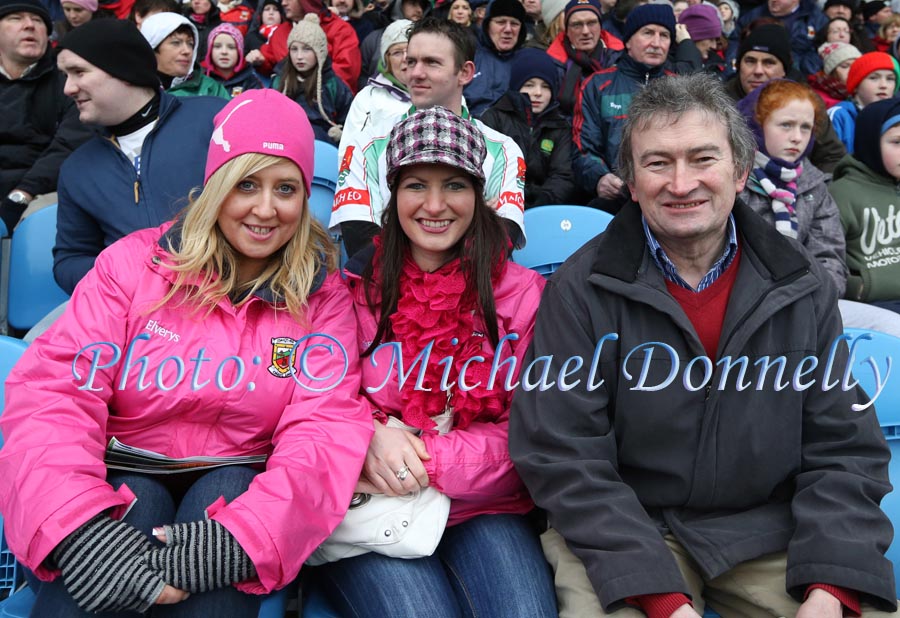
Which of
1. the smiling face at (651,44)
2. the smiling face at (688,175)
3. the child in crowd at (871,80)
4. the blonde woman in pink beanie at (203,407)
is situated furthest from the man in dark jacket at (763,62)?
the blonde woman in pink beanie at (203,407)

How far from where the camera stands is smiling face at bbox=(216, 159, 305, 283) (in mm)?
1974

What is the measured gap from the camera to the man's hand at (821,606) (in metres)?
1.63

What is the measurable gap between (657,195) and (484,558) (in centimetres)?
99

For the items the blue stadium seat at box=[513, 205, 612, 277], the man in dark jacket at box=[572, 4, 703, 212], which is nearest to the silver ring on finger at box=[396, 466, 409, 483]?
the blue stadium seat at box=[513, 205, 612, 277]

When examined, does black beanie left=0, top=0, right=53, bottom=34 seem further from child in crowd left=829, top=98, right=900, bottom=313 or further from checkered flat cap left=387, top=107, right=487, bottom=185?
child in crowd left=829, top=98, right=900, bottom=313

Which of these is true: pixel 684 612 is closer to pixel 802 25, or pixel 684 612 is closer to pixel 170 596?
pixel 170 596

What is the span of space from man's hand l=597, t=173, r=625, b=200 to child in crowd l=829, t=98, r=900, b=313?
971 mm

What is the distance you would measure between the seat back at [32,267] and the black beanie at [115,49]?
61cm

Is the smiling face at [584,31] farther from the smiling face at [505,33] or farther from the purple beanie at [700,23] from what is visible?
the purple beanie at [700,23]

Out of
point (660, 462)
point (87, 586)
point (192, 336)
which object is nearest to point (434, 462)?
point (660, 462)

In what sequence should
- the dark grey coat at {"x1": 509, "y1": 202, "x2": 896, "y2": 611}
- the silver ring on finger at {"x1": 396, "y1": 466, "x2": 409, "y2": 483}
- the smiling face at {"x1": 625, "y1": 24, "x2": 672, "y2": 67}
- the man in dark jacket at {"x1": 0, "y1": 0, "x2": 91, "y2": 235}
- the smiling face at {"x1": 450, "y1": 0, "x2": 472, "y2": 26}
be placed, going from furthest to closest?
the smiling face at {"x1": 450, "y1": 0, "x2": 472, "y2": 26} < the smiling face at {"x1": 625, "y1": 24, "x2": 672, "y2": 67} < the man in dark jacket at {"x1": 0, "y1": 0, "x2": 91, "y2": 235} < the silver ring on finger at {"x1": 396, "y1": 466, "x2": 409, "y2": 483} < the dark grey coat at {"x1": 509, "y1": 202, "x2": 896, "y2": 611}

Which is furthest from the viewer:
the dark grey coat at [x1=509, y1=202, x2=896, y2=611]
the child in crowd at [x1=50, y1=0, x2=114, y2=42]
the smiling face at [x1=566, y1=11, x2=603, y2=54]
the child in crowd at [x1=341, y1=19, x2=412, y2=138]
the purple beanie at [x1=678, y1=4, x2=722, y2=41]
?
the purple beanie at [x1=678, y1=4, x2=722, y2=41]

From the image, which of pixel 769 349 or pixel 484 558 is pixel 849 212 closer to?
pixel 769 349

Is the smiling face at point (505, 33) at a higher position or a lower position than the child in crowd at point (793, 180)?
higher
